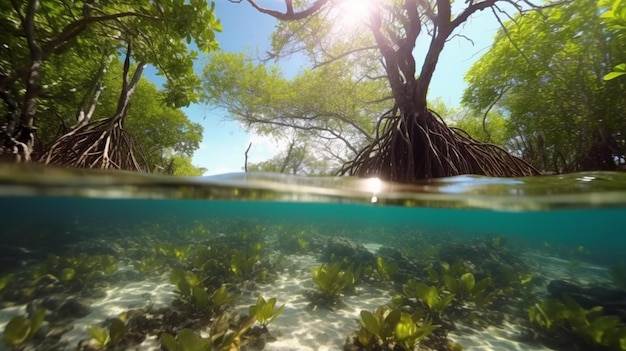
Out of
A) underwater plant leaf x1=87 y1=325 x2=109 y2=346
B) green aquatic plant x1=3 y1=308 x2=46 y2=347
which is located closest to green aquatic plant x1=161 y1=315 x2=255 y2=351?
underwater plant leaf x1=87 y1=325 x2=109 y2=346

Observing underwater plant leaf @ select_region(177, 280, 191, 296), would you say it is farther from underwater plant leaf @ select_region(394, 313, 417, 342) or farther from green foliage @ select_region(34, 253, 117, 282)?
Result: underwater plant leaf @ select_region(394, 313, 417, 342)

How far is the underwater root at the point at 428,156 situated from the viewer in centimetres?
561

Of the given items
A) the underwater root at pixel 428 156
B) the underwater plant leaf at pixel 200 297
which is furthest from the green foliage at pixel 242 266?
the underwater root at pixel 428 156

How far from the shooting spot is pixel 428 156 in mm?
5621

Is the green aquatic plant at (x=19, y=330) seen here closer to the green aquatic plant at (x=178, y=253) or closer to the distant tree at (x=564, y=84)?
the green aquatic plant at (x=178, y=253)

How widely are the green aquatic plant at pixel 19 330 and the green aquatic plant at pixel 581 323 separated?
7911 mm

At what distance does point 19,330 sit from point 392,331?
5.01 m

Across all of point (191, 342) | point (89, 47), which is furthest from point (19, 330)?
point (89, 47)

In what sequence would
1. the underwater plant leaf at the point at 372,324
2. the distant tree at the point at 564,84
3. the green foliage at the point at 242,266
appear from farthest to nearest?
the distant tree at the point at 564,84 < the green foliage at the point at 242,266 < the underwater plant leaf at the point at 372,324

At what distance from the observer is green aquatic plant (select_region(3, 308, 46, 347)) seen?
372cm

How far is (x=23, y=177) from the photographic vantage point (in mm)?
4152

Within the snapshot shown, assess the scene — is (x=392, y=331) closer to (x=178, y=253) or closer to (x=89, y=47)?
(x=178, y=253)

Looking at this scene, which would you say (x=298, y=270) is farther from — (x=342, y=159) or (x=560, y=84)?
(x=342, y=159)

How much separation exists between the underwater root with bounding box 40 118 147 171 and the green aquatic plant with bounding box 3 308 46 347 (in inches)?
95.9
